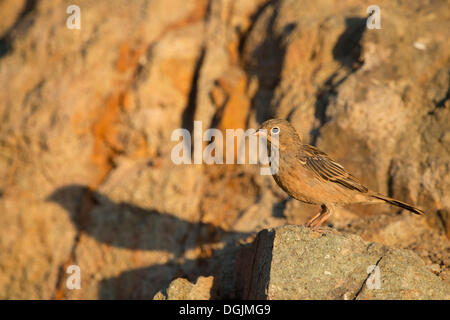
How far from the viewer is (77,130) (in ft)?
31.8

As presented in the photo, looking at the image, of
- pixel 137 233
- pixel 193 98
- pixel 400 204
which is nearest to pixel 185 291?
pixel 400 204

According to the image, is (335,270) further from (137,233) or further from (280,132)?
(137,233)

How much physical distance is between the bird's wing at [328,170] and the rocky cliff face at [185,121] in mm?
988

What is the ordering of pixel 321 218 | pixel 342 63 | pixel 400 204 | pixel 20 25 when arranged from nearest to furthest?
pixel 400 204, pixel 321 218, pixel 342 63, pixel 20 25

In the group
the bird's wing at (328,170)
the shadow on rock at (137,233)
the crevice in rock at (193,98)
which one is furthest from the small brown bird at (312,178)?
the crevice in rock at (193,98)

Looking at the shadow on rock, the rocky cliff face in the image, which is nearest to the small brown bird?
the rocky cliff face

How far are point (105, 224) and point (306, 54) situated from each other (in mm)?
4987

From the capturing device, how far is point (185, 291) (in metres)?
5.57

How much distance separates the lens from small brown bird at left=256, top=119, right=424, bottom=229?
20.0ft

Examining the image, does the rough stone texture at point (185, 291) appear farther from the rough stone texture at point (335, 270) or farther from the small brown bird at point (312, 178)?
the small brown bird at point (312, 178)

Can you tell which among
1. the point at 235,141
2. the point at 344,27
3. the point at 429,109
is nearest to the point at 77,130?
the point at 235,141

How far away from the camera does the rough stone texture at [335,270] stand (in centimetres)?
445

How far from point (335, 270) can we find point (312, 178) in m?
1.70

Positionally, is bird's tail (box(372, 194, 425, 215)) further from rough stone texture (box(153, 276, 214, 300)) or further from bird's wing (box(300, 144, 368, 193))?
rough stone texture (box(153, 276, 214, 300))
